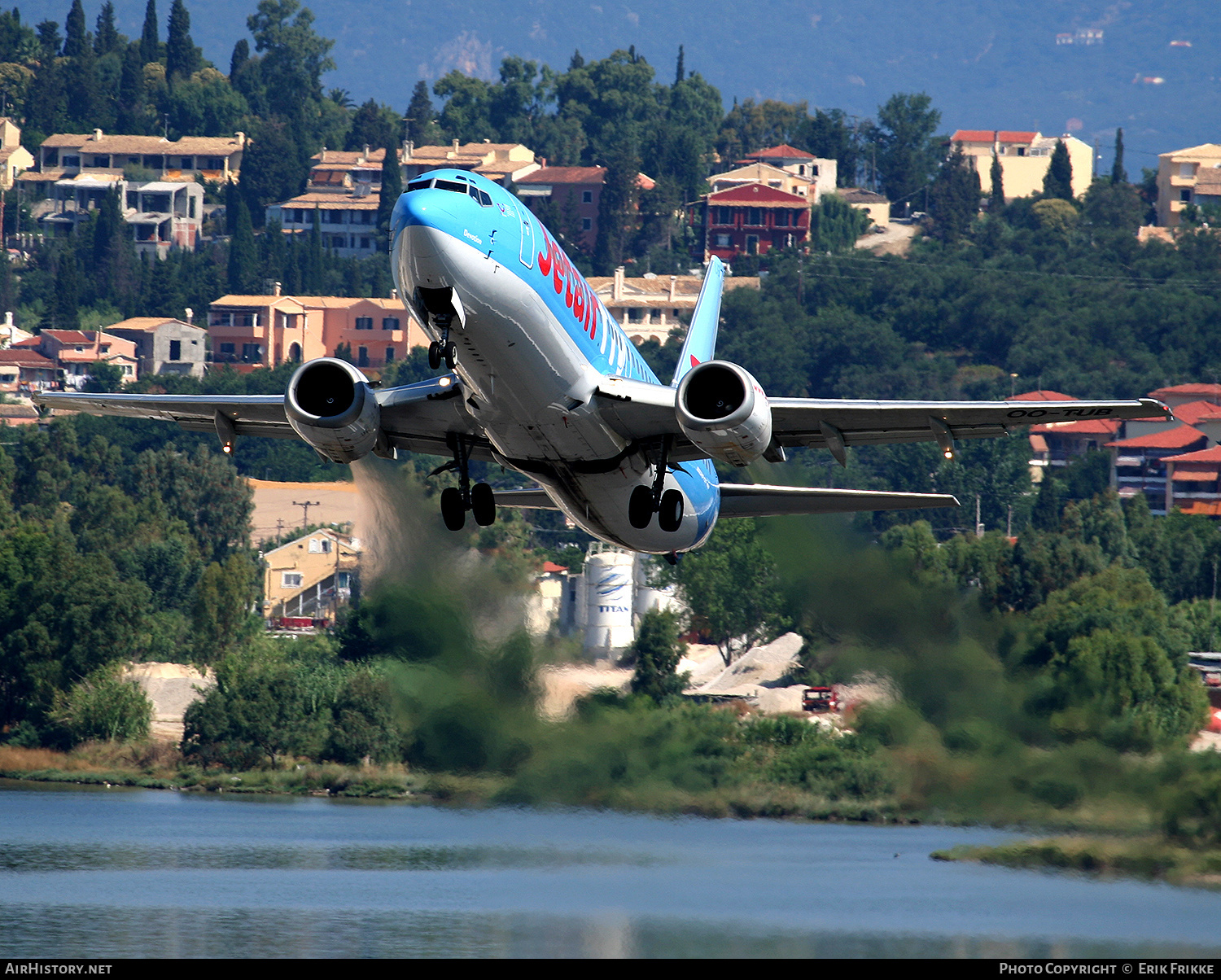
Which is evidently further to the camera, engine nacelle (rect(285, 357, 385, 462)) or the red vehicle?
the red vehicle

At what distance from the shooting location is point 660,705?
200 feet

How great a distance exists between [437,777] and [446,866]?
3.17 m

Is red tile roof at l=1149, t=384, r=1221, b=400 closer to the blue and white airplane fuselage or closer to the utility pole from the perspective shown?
the utility pole

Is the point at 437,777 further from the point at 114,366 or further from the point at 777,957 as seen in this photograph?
the point at 114,366

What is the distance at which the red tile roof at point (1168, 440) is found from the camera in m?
150

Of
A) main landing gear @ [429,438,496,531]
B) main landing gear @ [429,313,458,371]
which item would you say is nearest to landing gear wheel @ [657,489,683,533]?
main landing gear @ [429,438,496,531]

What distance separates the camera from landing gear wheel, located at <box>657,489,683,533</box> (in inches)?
1184

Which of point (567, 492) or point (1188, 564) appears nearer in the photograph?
point (567, 492)

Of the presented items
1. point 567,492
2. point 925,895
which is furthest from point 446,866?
point 567,492

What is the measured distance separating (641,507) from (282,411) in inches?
235

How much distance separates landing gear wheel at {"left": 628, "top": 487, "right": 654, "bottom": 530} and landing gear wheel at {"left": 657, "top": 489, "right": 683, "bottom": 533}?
8.3 inches

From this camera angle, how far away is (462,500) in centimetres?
3038

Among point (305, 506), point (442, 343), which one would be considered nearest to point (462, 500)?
point (442, 343)

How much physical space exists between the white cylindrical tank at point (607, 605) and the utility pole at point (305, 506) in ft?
157
